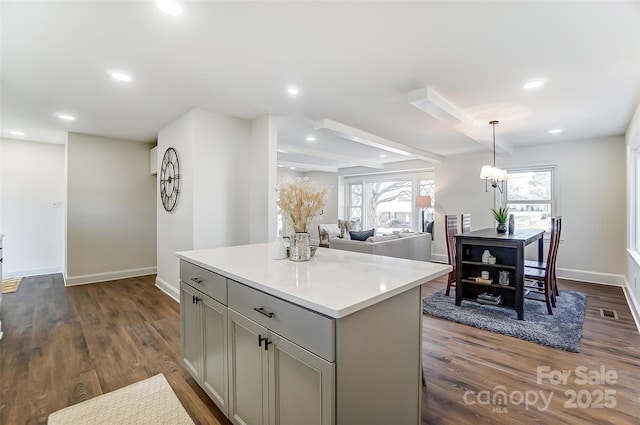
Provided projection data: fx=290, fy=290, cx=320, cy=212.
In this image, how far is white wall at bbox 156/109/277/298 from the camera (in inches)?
143

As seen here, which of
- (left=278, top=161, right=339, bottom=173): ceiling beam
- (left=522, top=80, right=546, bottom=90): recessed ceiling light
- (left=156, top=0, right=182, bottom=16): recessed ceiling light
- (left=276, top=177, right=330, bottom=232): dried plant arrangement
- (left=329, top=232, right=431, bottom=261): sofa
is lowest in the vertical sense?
(left=329, top=232, right=431, bottom=261): sofa

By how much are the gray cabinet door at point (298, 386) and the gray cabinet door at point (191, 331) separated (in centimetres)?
83

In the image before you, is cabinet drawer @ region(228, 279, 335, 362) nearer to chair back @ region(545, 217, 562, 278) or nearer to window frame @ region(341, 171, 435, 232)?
chair back @ region(545, 217, 562, 278)

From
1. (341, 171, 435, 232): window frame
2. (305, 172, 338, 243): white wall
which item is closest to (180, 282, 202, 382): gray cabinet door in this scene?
(341, 171, 435, 232): window frame

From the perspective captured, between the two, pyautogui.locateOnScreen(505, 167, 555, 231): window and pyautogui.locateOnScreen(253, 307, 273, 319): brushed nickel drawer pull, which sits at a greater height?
pyautogui.locateOnScreen(505, 167, 555, 231): window

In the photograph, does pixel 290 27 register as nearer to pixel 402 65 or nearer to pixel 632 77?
pixel 402 65

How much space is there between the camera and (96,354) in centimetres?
246

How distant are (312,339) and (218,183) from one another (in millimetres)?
3131

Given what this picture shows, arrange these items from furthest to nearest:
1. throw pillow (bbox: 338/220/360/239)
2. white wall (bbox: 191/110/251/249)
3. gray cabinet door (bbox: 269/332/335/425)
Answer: throw pillow (bbox: 338/220/360/239), white wall (bbox: 191/110/251/249), gray cabinet door (bbox: 269/332/335/425)

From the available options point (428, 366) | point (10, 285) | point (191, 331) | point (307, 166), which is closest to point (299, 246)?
point (191, 331)

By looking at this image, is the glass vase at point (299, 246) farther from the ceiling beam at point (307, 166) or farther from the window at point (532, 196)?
the ceiling beam at point (307, 166)

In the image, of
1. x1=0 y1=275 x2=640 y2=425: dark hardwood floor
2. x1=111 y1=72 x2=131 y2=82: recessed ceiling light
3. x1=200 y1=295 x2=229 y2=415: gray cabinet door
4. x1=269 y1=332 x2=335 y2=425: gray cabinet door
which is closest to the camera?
x1=269 y1=332 x2=335 y2=425: gray cabinet door

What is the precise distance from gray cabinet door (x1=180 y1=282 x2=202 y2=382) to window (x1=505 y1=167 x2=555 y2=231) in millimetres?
6009

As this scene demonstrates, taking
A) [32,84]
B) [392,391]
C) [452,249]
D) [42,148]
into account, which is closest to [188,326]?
[392,391]
